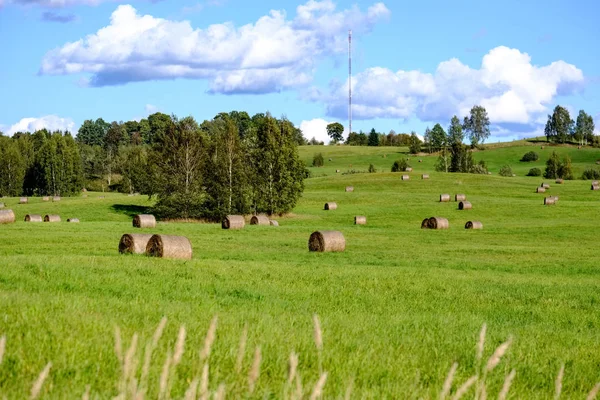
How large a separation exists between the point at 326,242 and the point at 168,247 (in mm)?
10899

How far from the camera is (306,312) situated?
12.3 m

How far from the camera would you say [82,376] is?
6082 millimetres

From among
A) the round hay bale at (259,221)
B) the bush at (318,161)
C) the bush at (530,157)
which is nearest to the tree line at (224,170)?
the round hay bale at (259,221)

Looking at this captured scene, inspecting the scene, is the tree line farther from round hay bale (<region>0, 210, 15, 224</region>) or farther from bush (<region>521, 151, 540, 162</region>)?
bush (<region>521, 151, 540, 162</region>)

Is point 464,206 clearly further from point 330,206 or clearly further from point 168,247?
point 168,247

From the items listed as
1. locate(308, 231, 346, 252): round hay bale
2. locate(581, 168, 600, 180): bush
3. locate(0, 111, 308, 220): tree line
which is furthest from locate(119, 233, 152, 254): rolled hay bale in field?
locate(581, 168, 600, 180): bush

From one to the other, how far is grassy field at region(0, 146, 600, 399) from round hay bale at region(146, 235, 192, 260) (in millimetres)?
1208

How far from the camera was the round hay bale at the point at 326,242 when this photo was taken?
32062 mm

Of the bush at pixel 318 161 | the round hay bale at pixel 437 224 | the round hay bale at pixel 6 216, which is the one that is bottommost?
the round hay bale at pixel 437 224

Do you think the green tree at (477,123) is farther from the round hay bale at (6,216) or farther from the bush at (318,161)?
the round hay bale at (6,216)

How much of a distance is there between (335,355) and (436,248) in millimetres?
30065

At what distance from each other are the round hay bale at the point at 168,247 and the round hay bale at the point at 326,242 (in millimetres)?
9865

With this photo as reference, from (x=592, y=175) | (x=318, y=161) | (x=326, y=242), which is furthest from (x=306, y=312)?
(x=318, y=161)

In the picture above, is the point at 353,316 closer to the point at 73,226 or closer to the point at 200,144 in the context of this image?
the point at 73,226
